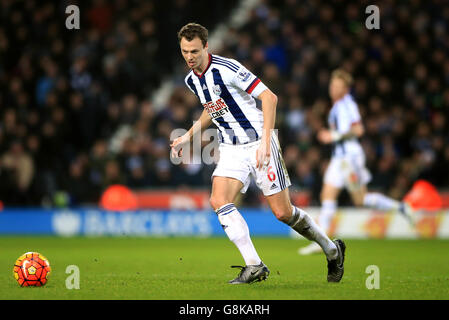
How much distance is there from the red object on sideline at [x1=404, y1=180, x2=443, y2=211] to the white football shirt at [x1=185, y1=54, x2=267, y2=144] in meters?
7.53

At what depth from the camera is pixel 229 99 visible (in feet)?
22.0

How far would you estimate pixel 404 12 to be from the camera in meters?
17.5

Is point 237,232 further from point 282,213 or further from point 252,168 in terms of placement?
point 252,168

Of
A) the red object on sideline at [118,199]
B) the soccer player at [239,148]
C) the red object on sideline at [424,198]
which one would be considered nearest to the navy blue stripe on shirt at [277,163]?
the soccer player at [239,148]

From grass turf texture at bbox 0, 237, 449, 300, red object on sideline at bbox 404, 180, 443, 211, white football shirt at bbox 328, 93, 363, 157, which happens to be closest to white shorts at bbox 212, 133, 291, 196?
grass turf texture at bbox 0, 237, 449, 300

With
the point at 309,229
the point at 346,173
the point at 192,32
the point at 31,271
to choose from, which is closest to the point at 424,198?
the point at 346,173

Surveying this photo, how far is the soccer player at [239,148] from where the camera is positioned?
21.3 ft

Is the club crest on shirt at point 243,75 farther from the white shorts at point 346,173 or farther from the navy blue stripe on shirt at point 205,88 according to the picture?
the white shorts at point 346,173

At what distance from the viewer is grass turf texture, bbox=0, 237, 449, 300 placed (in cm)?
597

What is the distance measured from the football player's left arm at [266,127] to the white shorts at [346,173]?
489 centimetres
